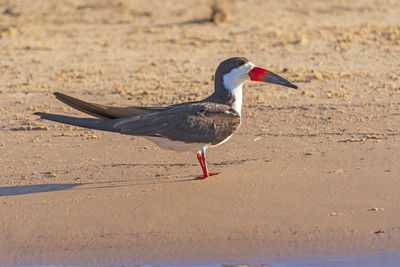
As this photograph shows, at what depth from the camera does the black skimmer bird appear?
249 inches

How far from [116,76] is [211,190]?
5.00 metres

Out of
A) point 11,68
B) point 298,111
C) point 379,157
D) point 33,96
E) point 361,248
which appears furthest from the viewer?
point 11,68

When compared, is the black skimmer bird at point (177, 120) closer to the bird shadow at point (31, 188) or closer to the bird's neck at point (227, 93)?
the bird's neck at point (227, 93)

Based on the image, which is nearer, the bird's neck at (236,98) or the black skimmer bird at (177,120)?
the black skimmer bird at (177,120)

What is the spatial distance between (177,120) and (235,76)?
2.49ft

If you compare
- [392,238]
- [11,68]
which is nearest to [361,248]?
[392,238]

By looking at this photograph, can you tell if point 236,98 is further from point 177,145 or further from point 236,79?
point 177,145

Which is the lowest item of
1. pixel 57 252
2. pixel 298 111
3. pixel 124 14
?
pixel 57 252

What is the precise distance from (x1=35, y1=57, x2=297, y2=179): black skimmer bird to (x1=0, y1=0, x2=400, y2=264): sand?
414 millimetres

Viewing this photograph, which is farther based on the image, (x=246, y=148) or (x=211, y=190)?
(x=246, y=148)

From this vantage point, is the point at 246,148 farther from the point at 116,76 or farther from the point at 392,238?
the point at 116,76

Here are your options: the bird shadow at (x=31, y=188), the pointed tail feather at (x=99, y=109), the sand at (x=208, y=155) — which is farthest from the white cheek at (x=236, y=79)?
the bird shadow at (x=31, y=188)

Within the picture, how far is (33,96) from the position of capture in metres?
9.99

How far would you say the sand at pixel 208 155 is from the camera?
5.61 meters
